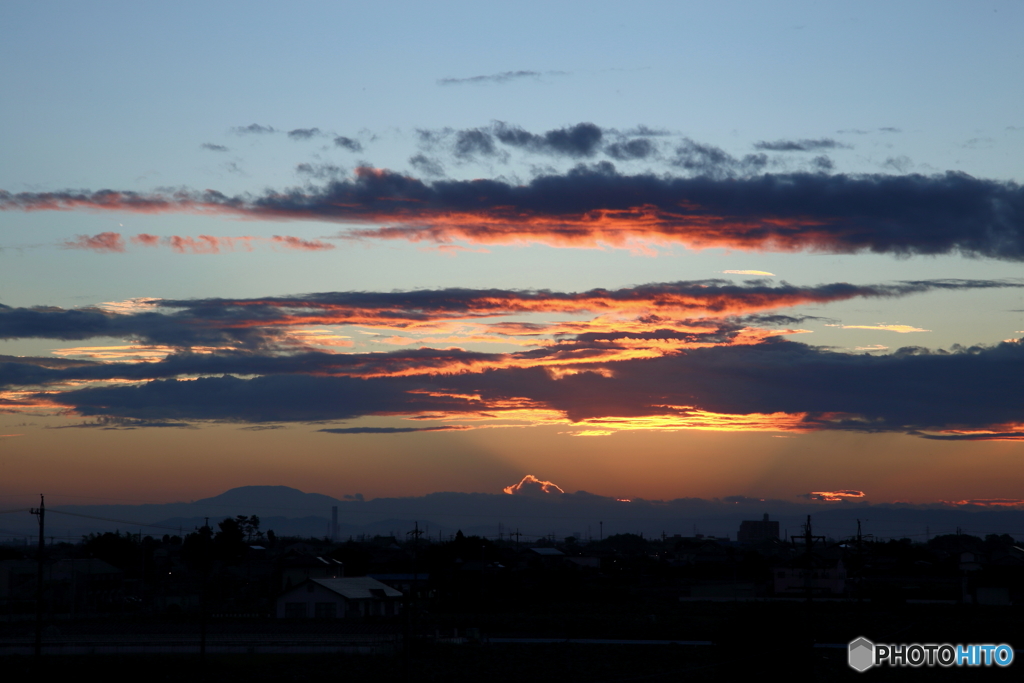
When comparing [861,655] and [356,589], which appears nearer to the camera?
[861,655]

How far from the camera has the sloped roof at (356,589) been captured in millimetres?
95188

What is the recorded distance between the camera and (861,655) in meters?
58.8

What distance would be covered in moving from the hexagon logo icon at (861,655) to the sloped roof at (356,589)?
52.1 metres

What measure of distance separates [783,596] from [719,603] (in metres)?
12.9

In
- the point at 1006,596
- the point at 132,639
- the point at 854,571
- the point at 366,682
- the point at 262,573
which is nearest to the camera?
the point at 366,682

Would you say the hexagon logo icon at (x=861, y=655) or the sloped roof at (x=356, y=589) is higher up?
the hexagon logo icon at (x=861, y=655)

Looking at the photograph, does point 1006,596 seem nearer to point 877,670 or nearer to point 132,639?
point 877,670

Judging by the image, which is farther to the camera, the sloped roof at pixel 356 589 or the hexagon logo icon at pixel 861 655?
the sloped roof at pixel 356 589

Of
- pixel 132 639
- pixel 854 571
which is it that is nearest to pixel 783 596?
pixel 854 571

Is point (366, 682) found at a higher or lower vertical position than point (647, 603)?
higher

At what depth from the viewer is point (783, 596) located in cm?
11744

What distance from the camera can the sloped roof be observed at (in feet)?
312

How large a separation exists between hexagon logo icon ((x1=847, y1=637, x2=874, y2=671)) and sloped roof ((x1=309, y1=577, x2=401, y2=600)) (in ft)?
171

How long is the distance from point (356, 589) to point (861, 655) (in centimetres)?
5540
